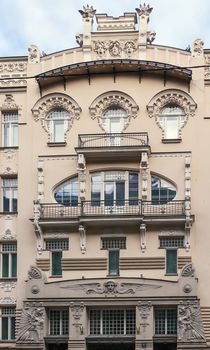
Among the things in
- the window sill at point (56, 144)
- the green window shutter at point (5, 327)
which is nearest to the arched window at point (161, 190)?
the window sill at point (56, 144)

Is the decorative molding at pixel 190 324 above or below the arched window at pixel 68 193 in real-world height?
below

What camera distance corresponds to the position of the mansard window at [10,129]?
153ft

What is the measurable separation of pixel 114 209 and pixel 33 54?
930cm

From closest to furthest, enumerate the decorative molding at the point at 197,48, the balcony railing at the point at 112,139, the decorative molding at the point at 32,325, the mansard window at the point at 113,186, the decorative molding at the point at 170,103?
the decorative molding at the point at 32,325, the mansard window at the point at 113,186, the balcony railing at the point at 112,139, the decorative molding at the point at 170,103, the decorative molding at the point at 197,48

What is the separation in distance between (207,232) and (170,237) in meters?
1.83

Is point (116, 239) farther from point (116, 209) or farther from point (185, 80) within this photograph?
point (185, 80)

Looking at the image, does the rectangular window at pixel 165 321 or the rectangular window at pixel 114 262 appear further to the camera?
the rectangular window at pixel 114 262

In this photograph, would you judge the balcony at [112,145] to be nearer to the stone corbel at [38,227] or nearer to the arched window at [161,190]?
the arched window at [161,190]

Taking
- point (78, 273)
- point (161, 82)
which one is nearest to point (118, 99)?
point (161, 82)

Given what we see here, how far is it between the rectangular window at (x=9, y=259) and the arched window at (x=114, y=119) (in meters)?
7.66

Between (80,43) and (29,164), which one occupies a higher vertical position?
(80,43)

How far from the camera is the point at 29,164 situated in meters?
45.9

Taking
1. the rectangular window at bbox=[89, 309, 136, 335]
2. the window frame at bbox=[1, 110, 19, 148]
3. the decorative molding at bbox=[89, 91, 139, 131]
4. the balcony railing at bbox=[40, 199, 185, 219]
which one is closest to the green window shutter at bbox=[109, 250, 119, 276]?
the rectangular window at bbox=[89, 309, 136, 335]

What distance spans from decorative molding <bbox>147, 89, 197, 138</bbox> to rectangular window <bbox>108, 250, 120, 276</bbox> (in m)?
6.51
